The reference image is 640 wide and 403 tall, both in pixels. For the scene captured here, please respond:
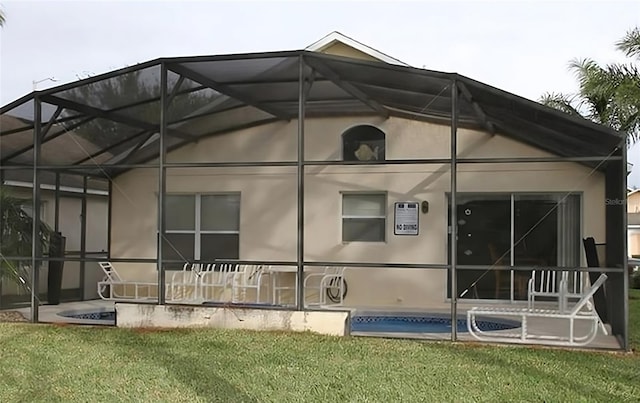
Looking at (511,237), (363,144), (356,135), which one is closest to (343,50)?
(356,135)

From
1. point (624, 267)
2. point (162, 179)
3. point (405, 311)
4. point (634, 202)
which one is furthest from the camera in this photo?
point (634, 202)

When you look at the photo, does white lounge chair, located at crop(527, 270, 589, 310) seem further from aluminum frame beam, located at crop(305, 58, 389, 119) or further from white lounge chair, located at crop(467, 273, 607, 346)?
aluminum frame beam, located at crop(305, 58, 389, 119)

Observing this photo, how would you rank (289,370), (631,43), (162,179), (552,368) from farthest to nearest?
(631,43)
(162,179)
(552,368)
(289,370)

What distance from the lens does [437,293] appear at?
37.4ft

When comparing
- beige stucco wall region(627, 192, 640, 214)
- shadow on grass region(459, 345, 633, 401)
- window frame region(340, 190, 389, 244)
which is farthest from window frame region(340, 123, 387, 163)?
beige stucco wall region(627, 192, 640, 214)

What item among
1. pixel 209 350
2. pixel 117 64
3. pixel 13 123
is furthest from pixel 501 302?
pixel 117 64

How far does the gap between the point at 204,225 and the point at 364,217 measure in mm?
2936

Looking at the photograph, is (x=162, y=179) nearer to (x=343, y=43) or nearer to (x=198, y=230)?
(x=198, y=230)

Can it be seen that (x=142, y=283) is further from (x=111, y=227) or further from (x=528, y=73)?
(x=528, y=73)

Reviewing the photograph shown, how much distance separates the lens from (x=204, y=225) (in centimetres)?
1232

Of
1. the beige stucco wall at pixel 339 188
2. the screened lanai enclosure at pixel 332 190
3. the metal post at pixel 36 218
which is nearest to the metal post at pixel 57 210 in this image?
the screened lanai enclosure at pixel 332 190

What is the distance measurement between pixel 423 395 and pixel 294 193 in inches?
273

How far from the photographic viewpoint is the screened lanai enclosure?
870 centimetres

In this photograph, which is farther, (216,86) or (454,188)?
(216,86)
